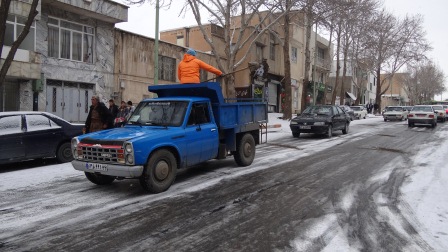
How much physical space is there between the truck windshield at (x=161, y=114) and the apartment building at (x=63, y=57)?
37.5ft

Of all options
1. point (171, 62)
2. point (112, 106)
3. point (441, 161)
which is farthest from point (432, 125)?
point (112, 106)

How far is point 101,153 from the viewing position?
240 inches

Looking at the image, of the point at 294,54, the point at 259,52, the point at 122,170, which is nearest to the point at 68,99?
the point at 122,170

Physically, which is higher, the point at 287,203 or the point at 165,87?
the point at 165,87

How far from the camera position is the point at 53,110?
1845 centimetres

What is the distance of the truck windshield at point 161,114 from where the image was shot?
7.04 m

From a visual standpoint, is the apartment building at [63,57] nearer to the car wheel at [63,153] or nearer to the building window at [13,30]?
the building window at [13,30]

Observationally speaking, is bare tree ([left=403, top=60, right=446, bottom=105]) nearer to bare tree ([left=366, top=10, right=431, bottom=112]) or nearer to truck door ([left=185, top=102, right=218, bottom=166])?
bare tree ([left=366, top=10, right=431, bottom=112])

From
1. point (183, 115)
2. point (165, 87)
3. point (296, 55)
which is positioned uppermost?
point (296, 55)

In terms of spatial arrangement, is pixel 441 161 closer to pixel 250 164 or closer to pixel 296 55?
pixel 250 164

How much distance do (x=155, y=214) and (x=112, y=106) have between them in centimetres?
755

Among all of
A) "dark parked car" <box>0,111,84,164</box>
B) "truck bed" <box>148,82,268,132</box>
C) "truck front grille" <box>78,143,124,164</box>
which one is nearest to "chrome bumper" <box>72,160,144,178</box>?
"truck front grille" <box>78,143,124,164</box>

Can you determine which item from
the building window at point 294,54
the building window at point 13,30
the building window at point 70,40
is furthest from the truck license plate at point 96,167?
the building window at point 294,54

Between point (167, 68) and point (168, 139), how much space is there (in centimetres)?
1953
